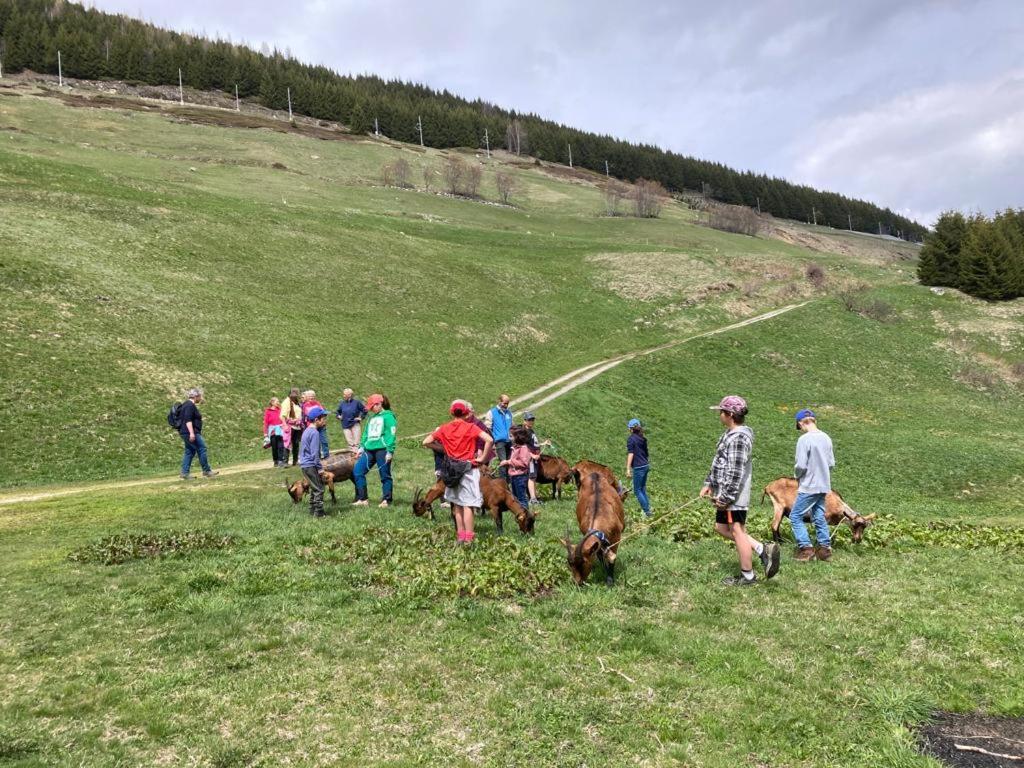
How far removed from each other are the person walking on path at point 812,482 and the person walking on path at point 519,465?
648cm


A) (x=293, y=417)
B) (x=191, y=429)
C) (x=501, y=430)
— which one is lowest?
(x=501, y=430)

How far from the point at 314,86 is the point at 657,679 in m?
180

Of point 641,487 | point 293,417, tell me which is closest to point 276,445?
point 293,417

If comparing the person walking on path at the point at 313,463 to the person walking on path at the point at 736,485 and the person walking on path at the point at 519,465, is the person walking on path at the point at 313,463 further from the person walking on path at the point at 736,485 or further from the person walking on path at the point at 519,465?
the person walking on path at the point at 736,485

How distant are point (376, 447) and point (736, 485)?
915 cm

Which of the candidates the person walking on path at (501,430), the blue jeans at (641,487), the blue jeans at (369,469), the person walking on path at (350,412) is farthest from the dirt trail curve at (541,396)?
the blue jeans at (641,487)

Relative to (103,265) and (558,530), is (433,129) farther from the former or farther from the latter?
(558,530)

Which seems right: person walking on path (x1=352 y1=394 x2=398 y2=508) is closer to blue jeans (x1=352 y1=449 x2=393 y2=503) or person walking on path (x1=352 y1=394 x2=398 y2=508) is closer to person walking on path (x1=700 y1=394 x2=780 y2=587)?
blue jeans (x1=352 y1=449 x2=393 y2=503)

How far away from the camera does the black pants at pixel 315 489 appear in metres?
14.3

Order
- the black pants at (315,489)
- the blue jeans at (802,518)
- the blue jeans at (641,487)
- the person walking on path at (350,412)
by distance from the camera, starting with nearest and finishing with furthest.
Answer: the blue jeans at (802,518), the black pants at (315,489), the blue jeans at (641,487), the person walking on path at (350,412)

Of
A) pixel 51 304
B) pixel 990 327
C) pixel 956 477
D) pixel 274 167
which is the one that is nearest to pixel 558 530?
pixel 956 477

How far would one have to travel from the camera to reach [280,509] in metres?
15.2

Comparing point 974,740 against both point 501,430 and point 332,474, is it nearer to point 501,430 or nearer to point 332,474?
point 501,430

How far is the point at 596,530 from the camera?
10078 mm
